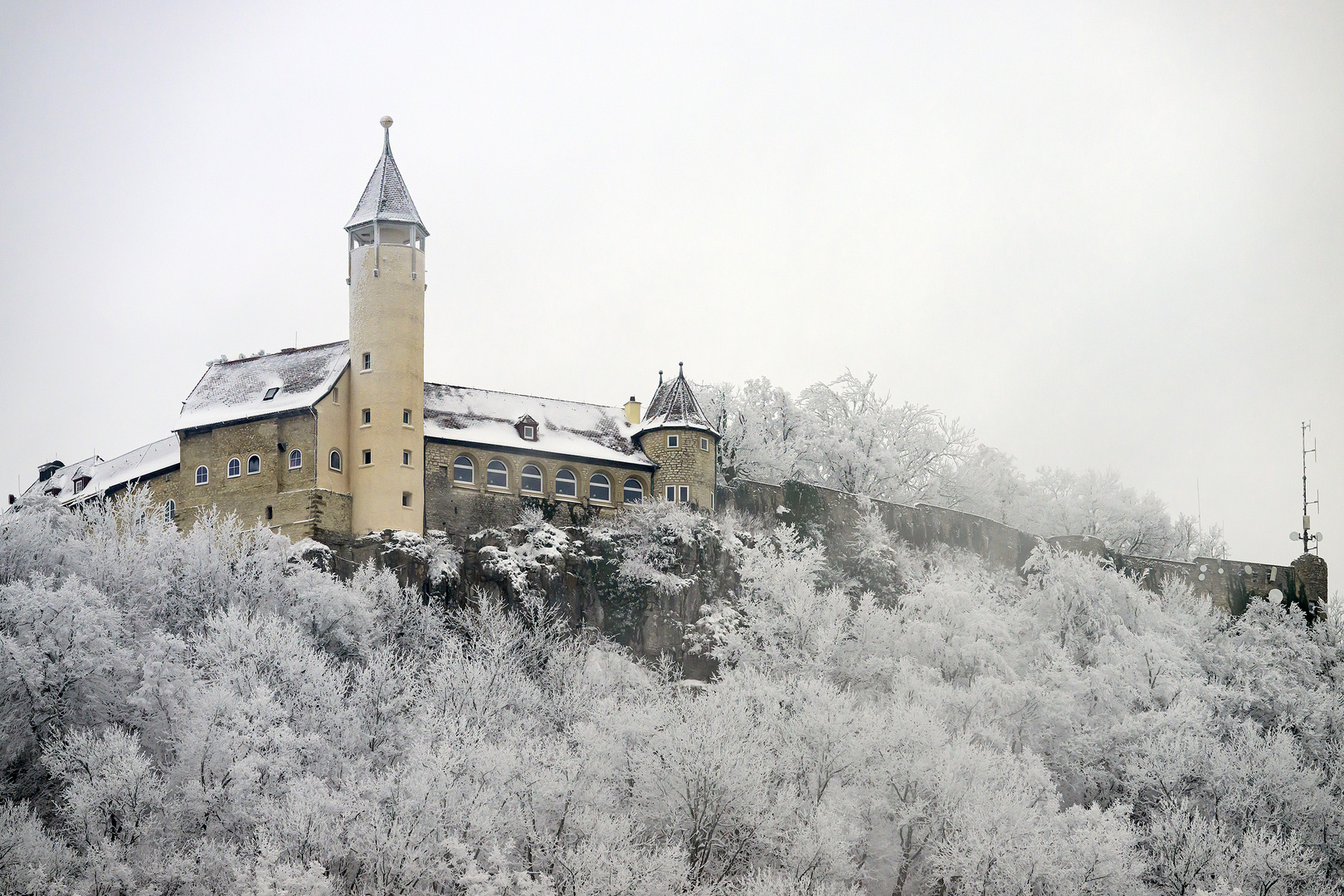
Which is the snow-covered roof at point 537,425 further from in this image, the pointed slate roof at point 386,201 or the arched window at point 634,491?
the pointed slate roof at point 386,201

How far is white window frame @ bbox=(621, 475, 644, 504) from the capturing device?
69.4m

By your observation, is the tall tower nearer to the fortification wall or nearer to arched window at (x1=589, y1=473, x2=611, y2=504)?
arched window at (x1=589, y1=473, x2=611, y2=504)

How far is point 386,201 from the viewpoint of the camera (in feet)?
223

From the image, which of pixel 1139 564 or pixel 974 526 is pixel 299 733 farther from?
pixel 1139 564

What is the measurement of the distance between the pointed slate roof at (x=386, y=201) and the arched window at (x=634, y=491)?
1292 cm

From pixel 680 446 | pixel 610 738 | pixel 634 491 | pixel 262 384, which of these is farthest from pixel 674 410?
pixel 610 738

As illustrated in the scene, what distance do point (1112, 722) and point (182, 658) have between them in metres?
33.5

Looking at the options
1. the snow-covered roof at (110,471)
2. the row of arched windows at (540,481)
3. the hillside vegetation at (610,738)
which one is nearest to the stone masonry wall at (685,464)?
the row of arched windows at (540,481)

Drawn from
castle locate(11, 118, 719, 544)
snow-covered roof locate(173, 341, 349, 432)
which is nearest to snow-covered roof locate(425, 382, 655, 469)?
castle locate(11, 118, 719, 544)

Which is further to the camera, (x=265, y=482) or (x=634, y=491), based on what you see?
(x=634, y=491)

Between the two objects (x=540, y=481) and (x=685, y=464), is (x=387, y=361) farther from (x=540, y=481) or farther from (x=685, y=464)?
(x=685, y=464)

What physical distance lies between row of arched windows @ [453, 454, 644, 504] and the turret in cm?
112

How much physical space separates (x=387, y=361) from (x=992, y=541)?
2958 cm

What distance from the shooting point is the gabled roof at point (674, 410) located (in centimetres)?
7075
